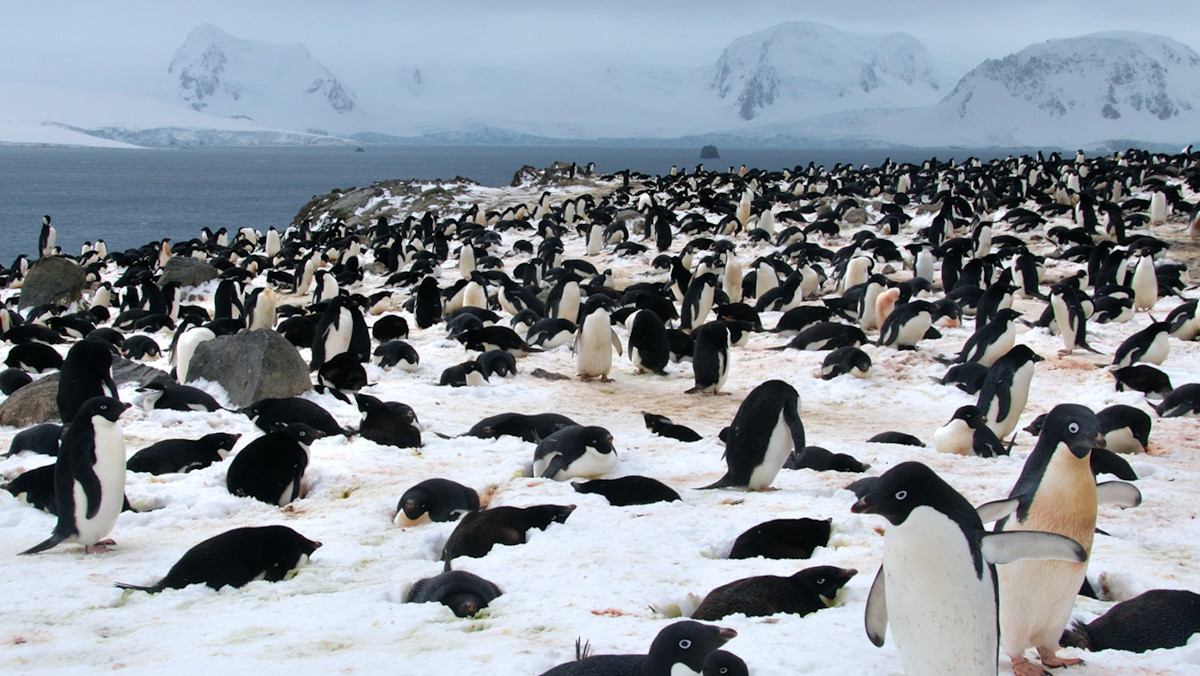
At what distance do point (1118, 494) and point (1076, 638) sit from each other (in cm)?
57

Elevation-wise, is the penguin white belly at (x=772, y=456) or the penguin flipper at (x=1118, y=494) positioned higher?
the penguin flipper at (x=1118, y=494)

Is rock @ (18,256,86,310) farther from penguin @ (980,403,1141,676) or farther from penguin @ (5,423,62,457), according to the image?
penguin @ (980,403,1141,676)

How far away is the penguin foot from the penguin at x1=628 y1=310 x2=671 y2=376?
25.8 feet

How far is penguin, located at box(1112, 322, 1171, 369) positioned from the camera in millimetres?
9688

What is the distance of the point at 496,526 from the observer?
4.92m

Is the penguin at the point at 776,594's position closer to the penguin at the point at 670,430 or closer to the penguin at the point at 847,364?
the penguin at the point at 670,430

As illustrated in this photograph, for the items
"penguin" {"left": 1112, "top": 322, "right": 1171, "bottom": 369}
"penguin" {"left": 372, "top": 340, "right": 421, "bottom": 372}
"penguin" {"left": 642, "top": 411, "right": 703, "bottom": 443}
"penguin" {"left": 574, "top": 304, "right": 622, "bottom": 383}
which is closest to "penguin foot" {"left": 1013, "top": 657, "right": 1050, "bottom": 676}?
"penguin" {"left": 642, "top": 411, "right": 703, "bottom": 443}

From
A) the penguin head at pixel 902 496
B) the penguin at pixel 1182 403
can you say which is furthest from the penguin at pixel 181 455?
the penguin at pixel 1182 403

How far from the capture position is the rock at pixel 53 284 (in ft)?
60.6

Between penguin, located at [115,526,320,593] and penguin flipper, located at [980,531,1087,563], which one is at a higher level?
penguin flipper, located at [980,531,1087,563]

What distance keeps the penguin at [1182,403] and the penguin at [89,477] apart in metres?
8.10

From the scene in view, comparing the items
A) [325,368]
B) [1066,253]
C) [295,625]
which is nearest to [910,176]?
[1066,253]

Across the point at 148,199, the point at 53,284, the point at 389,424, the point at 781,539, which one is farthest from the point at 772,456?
the point at 148,199

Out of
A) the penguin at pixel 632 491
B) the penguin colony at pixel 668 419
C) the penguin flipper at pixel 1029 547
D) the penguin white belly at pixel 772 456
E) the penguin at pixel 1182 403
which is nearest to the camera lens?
the penguin flipper at pixel 1029 547
